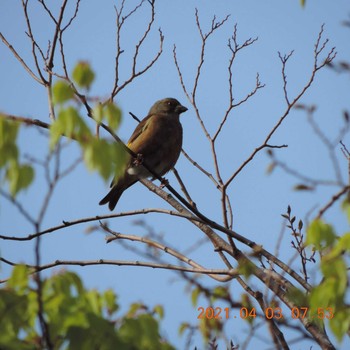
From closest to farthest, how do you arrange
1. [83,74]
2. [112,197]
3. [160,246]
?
[83,74], [160,246], [112,197]

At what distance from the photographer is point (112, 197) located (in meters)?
7.70

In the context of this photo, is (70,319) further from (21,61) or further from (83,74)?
Result: (21,61)

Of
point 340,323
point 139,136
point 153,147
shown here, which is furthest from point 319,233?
point 139,136

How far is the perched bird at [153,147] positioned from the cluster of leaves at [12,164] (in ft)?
14.2

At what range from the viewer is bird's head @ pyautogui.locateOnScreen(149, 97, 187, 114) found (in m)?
8.12

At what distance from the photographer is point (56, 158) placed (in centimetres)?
270

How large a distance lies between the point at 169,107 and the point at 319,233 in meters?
5.73

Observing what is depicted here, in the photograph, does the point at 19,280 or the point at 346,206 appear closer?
the point at 346,206

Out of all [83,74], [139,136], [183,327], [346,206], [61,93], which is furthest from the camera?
[139,136]

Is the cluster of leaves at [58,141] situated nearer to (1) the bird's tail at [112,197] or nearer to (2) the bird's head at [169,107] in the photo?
(1) the bird's tail at [112,197]

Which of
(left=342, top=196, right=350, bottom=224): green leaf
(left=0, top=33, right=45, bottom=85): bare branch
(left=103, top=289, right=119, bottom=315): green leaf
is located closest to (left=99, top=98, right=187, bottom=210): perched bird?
(left=0, top=33, right=45, bottom=85): bare branch

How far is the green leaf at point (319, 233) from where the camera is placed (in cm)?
257

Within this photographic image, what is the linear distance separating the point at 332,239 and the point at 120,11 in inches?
141

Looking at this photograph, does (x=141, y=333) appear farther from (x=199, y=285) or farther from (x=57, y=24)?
(x=57, y=24)
